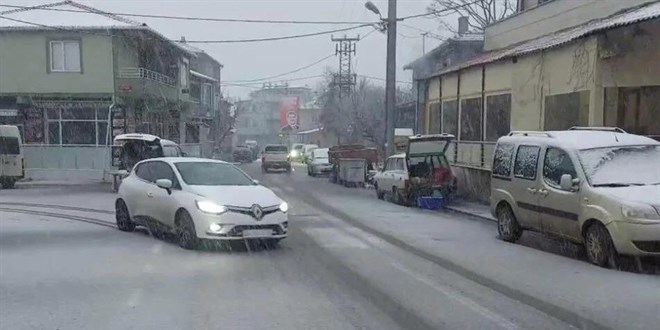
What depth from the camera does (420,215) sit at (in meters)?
17.8

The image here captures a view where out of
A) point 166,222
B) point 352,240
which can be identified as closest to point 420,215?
point 352,240

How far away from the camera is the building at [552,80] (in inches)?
591

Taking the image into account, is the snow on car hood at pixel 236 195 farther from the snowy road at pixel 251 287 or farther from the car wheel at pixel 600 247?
the car wheel at pixel 600 247

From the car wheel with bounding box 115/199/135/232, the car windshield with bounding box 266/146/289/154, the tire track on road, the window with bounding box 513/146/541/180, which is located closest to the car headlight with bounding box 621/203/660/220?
the window with bounding box 513/146/541/180

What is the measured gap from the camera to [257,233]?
1111cm

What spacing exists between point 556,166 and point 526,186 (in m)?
0.84

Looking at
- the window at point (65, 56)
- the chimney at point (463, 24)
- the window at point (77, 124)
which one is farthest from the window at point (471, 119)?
the chimney at point (463, 24)

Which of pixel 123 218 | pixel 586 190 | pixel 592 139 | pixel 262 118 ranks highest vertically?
pixel 262 118

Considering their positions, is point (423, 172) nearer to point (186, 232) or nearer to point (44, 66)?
point (186, 232)

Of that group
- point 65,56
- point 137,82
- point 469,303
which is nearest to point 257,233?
point 469,303

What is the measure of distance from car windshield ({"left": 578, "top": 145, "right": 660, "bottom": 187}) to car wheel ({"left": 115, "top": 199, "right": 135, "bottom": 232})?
8.36 meters

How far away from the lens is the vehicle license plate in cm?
1102

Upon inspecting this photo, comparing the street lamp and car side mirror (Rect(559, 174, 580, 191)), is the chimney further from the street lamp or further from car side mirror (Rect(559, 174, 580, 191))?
car side mirror (Rect(559, 174, 580, 191))

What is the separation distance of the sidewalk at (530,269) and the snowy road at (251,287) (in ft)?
0.26
